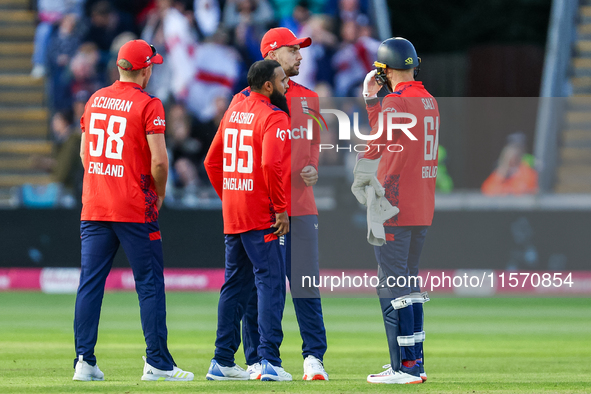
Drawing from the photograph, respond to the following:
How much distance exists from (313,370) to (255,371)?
0.44m

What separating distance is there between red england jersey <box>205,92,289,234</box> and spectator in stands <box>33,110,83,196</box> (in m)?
7.26

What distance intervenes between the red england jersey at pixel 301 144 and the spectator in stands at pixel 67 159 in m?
7.05

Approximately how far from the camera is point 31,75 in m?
18.0

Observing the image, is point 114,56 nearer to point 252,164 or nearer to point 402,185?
point 252,164

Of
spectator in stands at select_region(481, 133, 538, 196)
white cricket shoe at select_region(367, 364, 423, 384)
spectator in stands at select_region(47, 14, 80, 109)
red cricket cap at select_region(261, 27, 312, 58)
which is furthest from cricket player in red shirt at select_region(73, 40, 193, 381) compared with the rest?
spectator in stands at select_region(47, 14, 80, 109)

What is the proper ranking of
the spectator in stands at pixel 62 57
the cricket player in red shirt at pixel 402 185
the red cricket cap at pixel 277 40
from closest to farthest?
the cricket player in red shirt at pixel 402 185, the red cricket cap at pixel 277 40, the spectator in stands at pixel 62 57

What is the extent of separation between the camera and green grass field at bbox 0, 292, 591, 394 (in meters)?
6.29

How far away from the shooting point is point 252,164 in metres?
6.57

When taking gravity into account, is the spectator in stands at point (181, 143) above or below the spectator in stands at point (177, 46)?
below

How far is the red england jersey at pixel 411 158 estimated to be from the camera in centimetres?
642

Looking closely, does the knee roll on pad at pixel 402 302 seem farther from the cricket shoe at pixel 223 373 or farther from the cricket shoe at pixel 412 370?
the cricket shoe at pixel 223 373

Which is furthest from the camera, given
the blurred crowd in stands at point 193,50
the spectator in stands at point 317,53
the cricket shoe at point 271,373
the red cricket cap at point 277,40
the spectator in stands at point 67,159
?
the spectator in stands at point 317,53

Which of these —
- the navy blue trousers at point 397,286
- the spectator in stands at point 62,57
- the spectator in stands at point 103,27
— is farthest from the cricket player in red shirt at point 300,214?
the spectator in stands at point 103,27

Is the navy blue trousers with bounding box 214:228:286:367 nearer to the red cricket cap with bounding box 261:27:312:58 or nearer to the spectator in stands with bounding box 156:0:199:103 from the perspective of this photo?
the red cricket cap with bounding box 261:27:312:58
